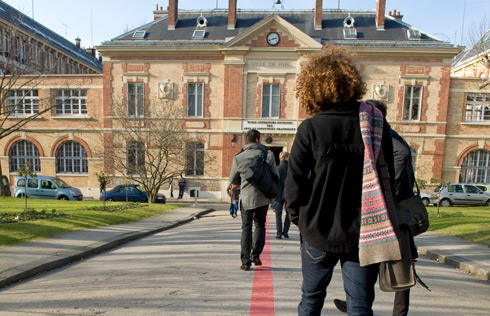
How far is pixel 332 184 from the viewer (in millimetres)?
1907

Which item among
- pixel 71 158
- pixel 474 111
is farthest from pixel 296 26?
pixel 71 158

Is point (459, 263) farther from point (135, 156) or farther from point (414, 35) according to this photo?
point (414, 35)

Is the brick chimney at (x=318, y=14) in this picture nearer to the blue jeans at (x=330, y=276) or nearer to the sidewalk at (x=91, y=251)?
the sidewalk at (x=91, y=251)

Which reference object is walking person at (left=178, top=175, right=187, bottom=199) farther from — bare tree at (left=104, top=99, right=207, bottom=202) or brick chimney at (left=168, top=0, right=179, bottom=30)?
brick chimney at (left=168, top=0, right=179, bottom=30)

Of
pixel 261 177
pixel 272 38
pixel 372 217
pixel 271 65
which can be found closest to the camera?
pixel 372 217

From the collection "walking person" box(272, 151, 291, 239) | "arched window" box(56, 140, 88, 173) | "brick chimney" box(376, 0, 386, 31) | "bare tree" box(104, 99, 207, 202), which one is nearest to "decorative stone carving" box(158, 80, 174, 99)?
"bare tree" box(104, 99, 207, 202)

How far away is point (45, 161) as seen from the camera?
2408cm

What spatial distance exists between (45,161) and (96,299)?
25.1 metres

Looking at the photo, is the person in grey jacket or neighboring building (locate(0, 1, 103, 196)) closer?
the person in grey jacket

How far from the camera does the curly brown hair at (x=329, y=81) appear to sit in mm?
2012

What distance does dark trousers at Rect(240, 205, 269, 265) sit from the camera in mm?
4492

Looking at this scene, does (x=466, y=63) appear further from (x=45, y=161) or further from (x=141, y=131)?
(x=45, y=161)

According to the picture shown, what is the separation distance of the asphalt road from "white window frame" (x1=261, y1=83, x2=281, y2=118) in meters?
18.1

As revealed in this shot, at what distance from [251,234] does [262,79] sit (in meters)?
19.4
